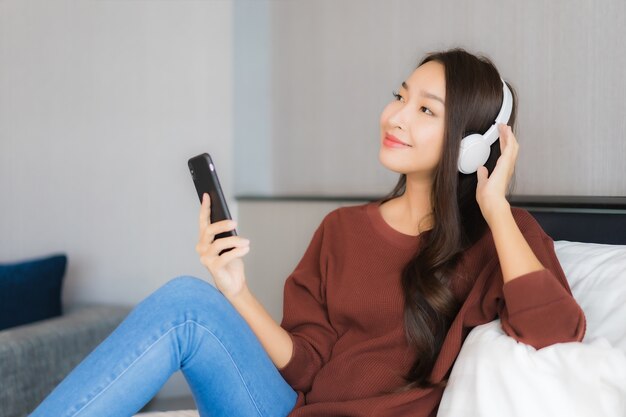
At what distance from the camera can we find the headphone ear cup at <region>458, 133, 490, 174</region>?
143 cm

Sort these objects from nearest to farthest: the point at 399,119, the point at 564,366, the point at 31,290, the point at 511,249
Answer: the point at 564,366, the point at 511,249, the point at 399,119, the point at 31,290

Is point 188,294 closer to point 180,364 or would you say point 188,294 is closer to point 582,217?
point 180,364

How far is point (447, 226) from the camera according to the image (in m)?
1.46

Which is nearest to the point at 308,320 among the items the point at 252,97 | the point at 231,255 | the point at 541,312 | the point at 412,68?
the point at 231,255

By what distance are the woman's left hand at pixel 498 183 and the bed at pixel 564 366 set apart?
0.69 feet

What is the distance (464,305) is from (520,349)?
194 mm

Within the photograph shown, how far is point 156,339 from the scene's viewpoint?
4.03 ft

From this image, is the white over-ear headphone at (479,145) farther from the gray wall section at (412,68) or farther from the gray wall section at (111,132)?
the gray wall section at (111,132)

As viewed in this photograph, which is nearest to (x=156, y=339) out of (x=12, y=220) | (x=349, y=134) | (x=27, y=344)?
(x=27, y=344)

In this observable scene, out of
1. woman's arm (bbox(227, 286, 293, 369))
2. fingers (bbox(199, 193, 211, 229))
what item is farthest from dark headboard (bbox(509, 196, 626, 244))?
fingers (bbox(199, 193, 211, 229))

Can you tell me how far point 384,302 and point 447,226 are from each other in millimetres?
203

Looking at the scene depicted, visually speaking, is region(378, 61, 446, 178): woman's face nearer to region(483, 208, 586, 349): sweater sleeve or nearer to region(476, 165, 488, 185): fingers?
region(476, 165, 488, 185): fingers

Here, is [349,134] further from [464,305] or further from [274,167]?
[464,305]

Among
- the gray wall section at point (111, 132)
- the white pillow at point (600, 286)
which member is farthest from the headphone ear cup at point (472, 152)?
the gray wall section at point (111, 132)
